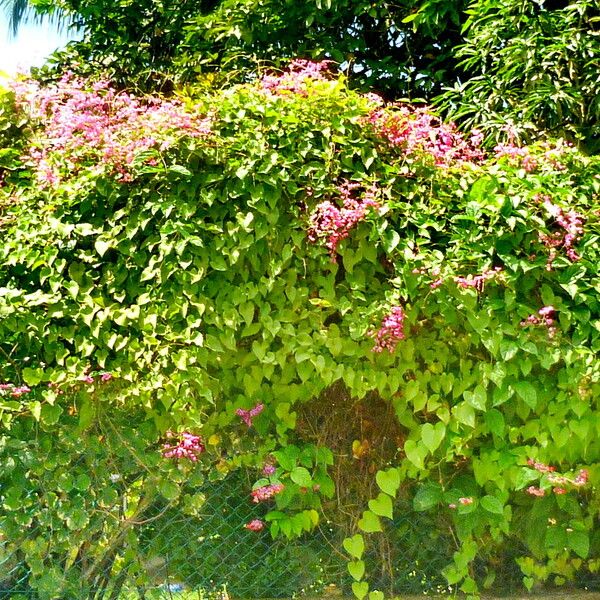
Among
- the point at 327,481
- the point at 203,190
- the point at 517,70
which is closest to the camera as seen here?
the point at 203,190

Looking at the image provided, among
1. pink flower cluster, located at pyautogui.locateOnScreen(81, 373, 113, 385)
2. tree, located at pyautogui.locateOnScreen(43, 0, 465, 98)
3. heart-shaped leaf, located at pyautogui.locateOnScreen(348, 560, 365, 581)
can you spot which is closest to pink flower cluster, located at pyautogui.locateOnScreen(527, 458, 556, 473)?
heart-shaped leaf, located at pyautogui.locateOnScreen(348, 560, 365, 581)

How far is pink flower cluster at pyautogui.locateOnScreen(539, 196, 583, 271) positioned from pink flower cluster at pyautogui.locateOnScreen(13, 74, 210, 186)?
131 centimetres

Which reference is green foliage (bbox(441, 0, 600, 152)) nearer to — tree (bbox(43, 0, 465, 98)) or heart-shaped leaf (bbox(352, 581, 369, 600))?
tree (bbox(43, 0, 465, 98))

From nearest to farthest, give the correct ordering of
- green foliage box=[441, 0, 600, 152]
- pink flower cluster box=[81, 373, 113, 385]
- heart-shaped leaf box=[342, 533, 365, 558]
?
pink flower cluster box=[81, 373, 113, 385] < heart-shaped leaf box=[342, 533, 365, 558] < green foliage box=[441, 0, 600, 152]

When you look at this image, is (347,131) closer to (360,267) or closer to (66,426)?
(360,267)

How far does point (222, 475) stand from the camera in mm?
3693

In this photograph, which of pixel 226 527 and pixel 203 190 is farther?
pixel 226 527

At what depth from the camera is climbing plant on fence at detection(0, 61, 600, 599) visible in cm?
340

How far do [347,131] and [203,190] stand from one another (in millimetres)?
597

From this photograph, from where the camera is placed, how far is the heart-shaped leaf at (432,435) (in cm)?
354

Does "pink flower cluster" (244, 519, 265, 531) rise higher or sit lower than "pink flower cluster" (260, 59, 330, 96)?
lower

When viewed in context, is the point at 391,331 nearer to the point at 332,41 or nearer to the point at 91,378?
the point at 91,378

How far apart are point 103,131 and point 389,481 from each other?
5.74 ft

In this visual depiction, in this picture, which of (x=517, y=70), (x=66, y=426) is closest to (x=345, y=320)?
(x=66, y=426)
